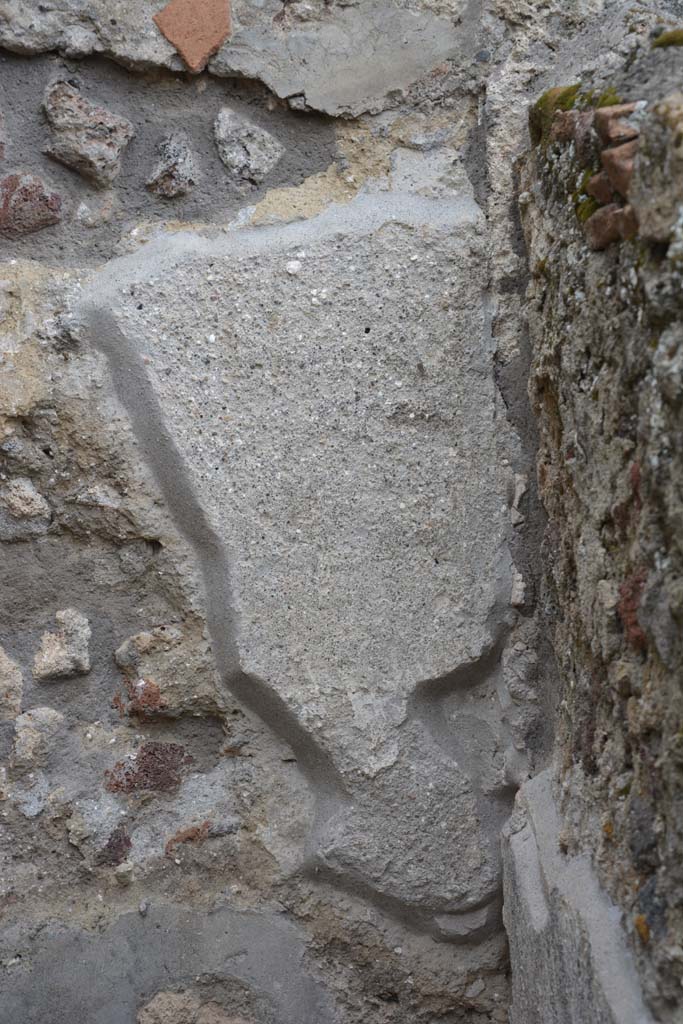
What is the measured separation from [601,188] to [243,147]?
557 mm

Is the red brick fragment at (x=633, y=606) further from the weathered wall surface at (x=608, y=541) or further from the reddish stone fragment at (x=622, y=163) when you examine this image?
the reddish stone fragment at (x=622, y=163)

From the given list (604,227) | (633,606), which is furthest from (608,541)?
(604,227)

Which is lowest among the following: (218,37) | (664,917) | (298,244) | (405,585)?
(664,917)

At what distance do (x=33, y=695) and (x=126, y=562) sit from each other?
21cm

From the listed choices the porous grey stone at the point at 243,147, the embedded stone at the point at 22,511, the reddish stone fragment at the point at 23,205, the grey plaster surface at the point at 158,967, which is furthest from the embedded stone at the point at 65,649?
the porous grey stone at the point at 243,147

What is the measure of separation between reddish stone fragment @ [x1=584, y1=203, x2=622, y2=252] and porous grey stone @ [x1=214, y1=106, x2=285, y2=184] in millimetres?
516

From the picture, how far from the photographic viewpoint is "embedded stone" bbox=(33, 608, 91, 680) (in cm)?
131

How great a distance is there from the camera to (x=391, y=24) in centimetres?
135

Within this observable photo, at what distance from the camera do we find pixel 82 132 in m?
1.32

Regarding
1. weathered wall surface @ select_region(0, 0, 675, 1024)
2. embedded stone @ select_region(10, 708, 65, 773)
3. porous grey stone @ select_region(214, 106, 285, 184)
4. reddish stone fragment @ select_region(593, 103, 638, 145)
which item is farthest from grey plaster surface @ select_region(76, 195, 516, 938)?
reddish stone fragment @ select_region(593, 103, 638, 145)

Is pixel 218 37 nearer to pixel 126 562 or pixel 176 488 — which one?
pixel 176 488

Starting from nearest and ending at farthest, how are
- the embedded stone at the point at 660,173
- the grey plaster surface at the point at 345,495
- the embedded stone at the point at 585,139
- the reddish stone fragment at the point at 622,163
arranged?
the embedded stone at the point at 660,173, the reddish stone fragment at the point at 622,163, the embedded stone at the point at 585,139, the grey plaster surface at the point at 345,495

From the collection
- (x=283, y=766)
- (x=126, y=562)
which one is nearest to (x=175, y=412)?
(x=126, y=562)

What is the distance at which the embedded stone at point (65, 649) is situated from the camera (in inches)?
51.4
